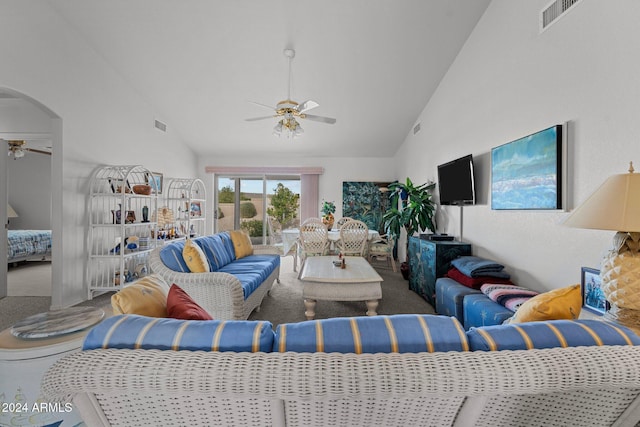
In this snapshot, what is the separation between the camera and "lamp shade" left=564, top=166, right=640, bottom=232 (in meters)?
1.17

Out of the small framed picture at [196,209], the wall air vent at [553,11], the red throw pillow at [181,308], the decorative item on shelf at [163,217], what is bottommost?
the red throw pillow at [181,308]

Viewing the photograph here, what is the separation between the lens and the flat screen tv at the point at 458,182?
3336 millimetres

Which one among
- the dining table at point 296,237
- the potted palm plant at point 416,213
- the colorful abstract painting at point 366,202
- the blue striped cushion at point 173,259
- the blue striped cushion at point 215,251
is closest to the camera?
the blue striped cushion at point 173,259

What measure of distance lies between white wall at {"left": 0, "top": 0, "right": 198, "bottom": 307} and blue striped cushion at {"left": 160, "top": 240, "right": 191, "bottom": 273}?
1641 mm

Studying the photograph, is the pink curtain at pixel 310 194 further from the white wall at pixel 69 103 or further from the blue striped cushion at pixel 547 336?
the blue striped cushion at pixel 547 336

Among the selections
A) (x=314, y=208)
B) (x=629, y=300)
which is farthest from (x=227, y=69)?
(x=629, y=300)

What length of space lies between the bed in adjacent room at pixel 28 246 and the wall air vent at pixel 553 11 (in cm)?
784

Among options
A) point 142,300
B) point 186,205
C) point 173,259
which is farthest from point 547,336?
point 186,205

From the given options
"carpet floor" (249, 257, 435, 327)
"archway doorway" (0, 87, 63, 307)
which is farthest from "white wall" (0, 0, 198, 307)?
"carpet floor" (249, 257, 435, 327)

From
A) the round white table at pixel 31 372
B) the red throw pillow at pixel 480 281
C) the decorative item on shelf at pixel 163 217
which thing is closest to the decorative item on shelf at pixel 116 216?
the decorative item on shelf at pixel 163 217

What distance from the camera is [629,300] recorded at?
1.25 m

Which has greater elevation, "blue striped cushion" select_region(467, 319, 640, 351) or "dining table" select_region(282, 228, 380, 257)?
"blue striped cushion" select_region(467, 319, 640, 351)

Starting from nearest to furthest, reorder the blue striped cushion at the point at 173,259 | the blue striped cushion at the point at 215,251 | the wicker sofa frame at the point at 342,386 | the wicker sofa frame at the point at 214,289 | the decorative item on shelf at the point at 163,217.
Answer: the wicker sofa frame at the point at 342,386
the wicker sofa frame at the point at 214,289
the blue striped cushion at the point at 173,259
the blue striped cushion at the point at 215,251
the decorative item on shelf at the point at 163,217

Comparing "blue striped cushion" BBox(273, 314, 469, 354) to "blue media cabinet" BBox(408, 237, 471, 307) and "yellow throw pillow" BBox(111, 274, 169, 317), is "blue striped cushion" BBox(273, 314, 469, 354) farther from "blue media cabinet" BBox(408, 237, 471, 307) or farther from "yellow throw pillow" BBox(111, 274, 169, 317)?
"blue media cabinet" BBox(408, 237, 471, 307)
